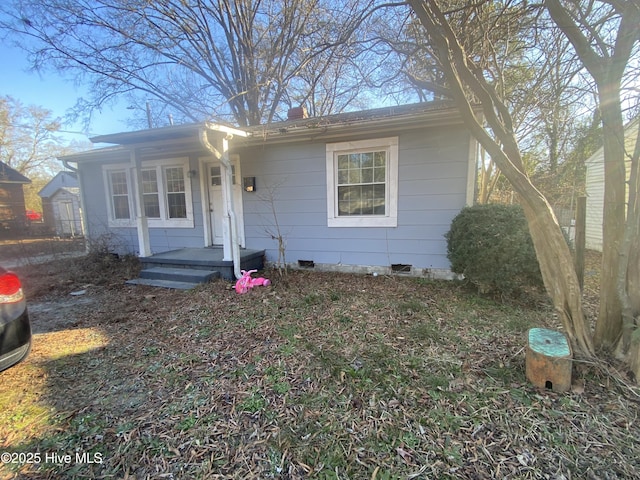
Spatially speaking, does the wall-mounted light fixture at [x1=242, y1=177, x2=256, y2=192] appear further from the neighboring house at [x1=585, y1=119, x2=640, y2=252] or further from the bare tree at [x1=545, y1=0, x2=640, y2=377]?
the neighboring house at [x1=585, y1=119, x2=640, y2=252]

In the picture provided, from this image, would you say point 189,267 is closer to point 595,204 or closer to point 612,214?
point 612,214

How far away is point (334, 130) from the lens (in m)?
5.29

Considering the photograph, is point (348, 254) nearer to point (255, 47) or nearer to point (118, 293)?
point (118, 293)

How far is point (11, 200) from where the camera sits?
16750 millimetres

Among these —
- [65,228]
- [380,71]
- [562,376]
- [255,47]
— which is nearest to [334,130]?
[380,71]

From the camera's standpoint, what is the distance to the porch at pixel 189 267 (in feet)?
17.8

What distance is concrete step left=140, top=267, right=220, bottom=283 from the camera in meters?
5.38

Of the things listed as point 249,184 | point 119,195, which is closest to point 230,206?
point 249,184

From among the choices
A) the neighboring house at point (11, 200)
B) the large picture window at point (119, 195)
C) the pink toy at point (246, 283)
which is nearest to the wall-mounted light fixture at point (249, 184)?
the pink toy at point (246, 283)

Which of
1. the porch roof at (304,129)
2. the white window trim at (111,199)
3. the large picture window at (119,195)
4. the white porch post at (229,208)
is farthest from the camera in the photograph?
the large picture window at (119,195)

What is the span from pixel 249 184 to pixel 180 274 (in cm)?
226

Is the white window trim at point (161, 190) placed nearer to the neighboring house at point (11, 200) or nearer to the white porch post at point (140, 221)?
the white porch post at point (140, 221)

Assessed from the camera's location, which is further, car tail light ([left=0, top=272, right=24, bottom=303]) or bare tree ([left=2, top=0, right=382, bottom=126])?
bare tree ([left=2, top=0, right=382, bottom=126])

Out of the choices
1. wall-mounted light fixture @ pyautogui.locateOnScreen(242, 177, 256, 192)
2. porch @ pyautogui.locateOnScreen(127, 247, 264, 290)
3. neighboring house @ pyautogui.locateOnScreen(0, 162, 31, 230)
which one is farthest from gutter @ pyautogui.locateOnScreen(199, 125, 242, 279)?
neighboring house @ pyautogui.locateOnScreen(0, 162, 31, 230)
